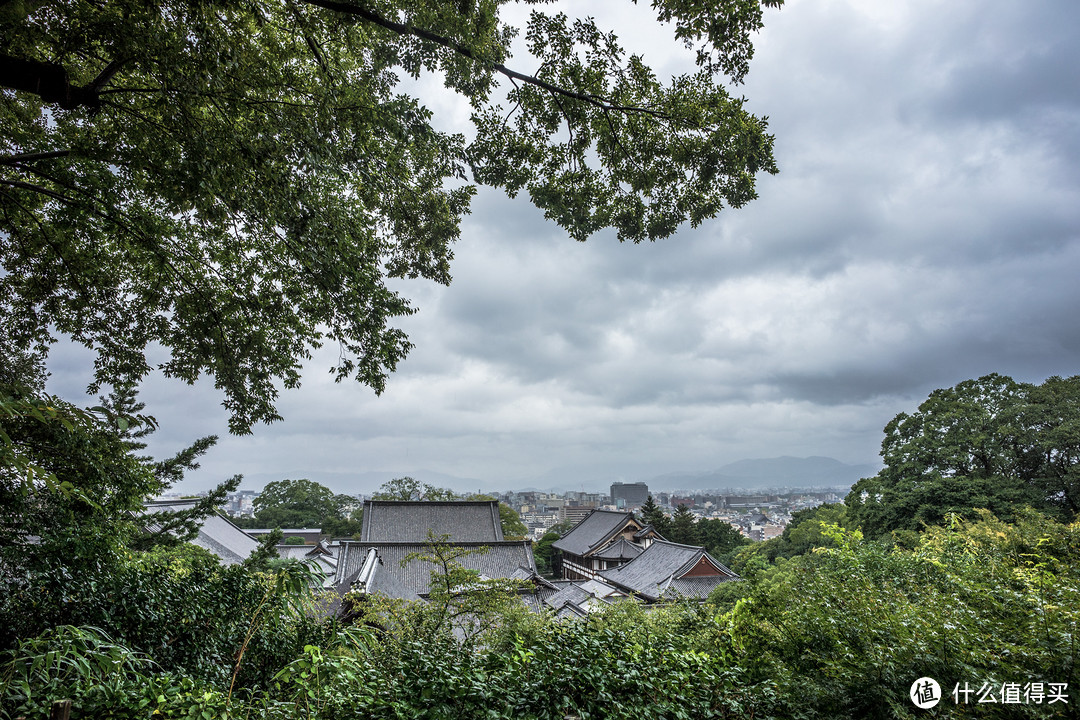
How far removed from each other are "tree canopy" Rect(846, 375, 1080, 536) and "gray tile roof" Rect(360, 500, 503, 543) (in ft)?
53.7

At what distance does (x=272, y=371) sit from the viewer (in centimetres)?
526

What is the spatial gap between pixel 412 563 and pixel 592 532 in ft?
60.3

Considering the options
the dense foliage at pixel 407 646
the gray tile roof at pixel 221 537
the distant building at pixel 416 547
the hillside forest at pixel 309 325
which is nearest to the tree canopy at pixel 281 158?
the hillside forest at pixel 309 325

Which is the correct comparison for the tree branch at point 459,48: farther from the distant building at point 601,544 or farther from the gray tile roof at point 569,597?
the distant building at point 601,544

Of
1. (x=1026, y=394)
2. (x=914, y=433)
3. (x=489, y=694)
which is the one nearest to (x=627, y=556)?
(x=914, y=433)

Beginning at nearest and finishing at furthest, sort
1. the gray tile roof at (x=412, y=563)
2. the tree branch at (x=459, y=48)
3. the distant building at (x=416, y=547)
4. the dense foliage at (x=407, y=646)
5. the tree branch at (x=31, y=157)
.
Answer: the dense foliage at (x=407, y=646) → the tree branch at (x=459, y=48) → the tree branch at (x=31, y=157) → the distant building at (x=416, y=547) → the gray tile roof at (x=412, y=563)

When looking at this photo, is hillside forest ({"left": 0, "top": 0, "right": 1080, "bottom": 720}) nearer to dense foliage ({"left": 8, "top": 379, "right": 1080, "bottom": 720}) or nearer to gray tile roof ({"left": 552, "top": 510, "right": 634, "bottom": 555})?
dense foliage ({"left": 8, "top": 379, "right": 1080, "bottom": 720})

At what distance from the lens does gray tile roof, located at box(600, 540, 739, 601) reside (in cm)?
2098

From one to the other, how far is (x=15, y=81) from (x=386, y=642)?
4496mm

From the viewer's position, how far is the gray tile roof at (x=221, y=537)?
62.4 ft

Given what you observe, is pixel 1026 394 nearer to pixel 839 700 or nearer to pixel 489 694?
pixel 839 700

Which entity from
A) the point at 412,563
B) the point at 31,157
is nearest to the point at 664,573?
the point at 412,563

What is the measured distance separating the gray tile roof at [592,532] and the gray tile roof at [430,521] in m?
11.4

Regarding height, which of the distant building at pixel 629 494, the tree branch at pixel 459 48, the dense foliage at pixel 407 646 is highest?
the tree branch at pixel 459 48
